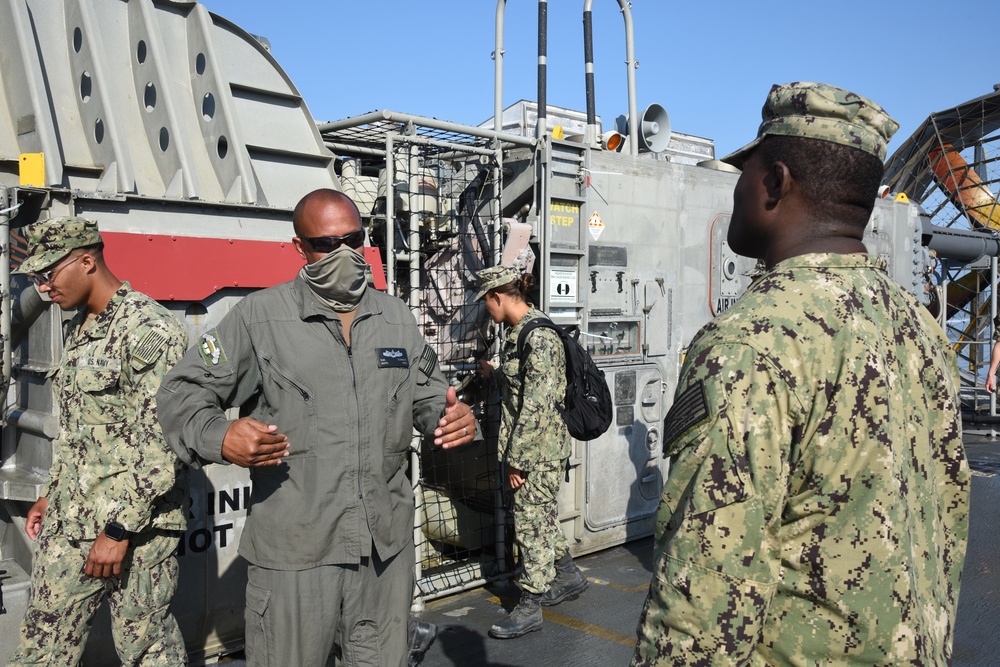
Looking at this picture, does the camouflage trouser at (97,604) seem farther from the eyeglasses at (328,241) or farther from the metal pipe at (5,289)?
the eyeglasses at (328,241)

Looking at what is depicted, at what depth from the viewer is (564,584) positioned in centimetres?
481

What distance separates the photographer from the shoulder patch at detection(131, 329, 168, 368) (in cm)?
291

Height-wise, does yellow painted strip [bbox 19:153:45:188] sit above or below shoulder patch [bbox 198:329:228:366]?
above

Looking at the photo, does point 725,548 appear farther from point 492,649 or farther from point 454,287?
point 454,287

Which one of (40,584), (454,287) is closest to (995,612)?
(454,287)

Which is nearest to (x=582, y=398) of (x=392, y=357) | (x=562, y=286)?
(x=562, y=286)

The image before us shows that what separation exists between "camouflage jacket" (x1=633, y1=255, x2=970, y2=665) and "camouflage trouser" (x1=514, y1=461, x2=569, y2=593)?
3045 millimetres

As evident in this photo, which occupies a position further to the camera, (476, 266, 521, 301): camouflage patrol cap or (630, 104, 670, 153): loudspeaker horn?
(630, 104, 670, 153): loudspeaker horn

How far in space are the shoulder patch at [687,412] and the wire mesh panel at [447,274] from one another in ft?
10.1

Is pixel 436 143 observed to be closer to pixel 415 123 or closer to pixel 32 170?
pixel 415 123

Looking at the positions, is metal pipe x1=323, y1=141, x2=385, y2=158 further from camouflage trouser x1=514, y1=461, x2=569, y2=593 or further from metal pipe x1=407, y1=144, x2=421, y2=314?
camouflage trouser x1=514, y1=461, x2=569, y2=593

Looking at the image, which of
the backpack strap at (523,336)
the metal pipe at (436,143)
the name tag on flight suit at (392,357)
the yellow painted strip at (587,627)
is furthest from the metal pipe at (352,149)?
the yellow painted strip at (587,627)

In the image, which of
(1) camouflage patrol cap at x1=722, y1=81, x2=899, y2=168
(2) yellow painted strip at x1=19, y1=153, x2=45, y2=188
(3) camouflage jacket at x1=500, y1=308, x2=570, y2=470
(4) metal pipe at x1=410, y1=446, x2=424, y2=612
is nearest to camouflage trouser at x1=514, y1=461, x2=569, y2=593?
(3) camouflage jacket at x1=500, y1=308, x2=570, y2=470

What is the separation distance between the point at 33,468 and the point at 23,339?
1.94 ft
